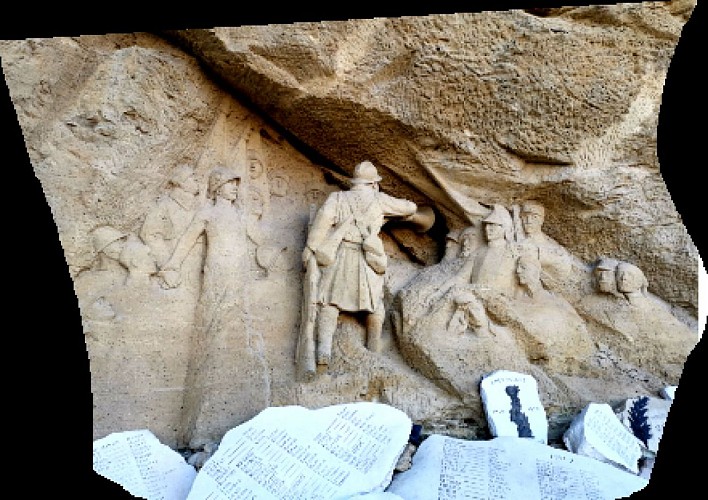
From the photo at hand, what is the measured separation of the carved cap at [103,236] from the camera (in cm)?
386

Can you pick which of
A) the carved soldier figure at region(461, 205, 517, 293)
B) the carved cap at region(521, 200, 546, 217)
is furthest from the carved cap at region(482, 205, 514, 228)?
the carved cap at region(521, 200, 546, 217)

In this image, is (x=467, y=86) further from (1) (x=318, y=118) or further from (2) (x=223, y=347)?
(2) (x=223, y=347)

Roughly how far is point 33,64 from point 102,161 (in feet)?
1.82

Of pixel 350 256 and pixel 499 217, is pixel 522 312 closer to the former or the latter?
pixel 499 217

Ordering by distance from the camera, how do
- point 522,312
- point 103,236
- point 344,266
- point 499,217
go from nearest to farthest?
point 103,236 → point 344,266 → point 522,312 → point 499,217

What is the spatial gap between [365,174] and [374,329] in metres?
0.85

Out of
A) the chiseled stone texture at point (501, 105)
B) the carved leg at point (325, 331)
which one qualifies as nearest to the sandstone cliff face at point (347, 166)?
the chiseled stone texture at point (501, 105)

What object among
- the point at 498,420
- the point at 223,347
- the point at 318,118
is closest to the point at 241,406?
the point at 223,347

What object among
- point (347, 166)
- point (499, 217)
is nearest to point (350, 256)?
point (347, 166)

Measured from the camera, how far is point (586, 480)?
3408mm

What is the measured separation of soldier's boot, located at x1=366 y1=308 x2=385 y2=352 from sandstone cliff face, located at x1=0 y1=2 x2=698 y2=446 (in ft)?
0.23

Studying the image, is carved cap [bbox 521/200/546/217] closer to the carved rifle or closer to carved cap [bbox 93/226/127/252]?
the carved rifle

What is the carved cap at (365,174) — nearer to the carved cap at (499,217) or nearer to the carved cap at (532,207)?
the carved cap at (499,217)

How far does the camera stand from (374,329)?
4176 millimetres
